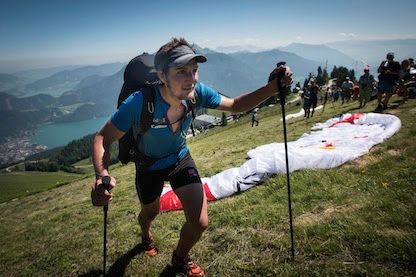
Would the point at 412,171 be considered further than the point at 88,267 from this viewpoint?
Yes

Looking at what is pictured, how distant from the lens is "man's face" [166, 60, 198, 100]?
4.20 meters

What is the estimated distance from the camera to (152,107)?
442 centimetres

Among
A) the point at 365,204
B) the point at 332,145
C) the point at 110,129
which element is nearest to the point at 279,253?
the point at 365,204

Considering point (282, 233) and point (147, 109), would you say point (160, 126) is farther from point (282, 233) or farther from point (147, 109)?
point (282, 233)

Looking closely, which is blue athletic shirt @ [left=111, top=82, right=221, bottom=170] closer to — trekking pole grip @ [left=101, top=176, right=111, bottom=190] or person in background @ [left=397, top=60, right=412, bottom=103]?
trekking pole grip @ [left=101, top=176, right=111, bottom=190]

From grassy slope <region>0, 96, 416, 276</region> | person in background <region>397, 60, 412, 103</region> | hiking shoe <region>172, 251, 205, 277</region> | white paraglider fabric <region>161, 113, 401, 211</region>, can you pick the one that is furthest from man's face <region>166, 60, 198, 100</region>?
person in background <region>397, 60, 412, 103</region>

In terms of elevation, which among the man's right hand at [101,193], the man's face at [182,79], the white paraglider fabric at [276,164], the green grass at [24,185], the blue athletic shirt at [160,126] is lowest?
the green grass at [24,185]

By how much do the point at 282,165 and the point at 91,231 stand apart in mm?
5917

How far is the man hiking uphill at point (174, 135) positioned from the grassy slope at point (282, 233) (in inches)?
42.1

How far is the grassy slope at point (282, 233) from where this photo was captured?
15.0ft

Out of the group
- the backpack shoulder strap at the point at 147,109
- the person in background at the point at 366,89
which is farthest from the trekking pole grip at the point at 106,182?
the person in background at the point at 366,89

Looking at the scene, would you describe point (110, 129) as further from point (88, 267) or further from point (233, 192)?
point (233, 192)

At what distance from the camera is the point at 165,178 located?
5.15 metres

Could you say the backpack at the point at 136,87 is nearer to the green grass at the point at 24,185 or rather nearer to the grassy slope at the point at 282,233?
the grassy slope at the point at 282,233
